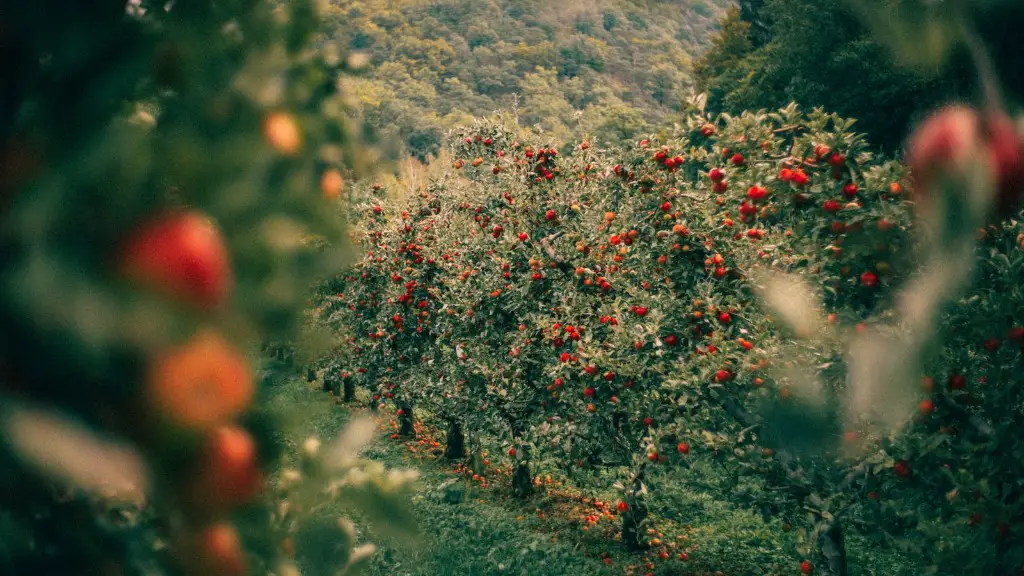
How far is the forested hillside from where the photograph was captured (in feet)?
4.89

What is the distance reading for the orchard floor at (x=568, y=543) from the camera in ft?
22.6

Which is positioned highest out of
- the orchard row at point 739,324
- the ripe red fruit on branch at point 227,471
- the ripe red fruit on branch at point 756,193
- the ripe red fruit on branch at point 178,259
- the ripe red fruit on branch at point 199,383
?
the ripe red fruit on branch at point 178,259

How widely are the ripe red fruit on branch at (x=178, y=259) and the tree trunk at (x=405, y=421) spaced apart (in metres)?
13.0

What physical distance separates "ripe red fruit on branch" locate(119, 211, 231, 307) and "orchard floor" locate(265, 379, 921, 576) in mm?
4775

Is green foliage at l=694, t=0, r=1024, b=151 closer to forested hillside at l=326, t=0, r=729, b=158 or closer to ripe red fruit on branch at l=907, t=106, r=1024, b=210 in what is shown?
ripe red fruit on branch at l=907, t=106, r=1024, b=210

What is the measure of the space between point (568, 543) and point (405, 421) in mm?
7235

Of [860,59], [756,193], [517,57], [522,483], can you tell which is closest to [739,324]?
[756,193]

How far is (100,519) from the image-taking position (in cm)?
96

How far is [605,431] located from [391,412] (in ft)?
34.8

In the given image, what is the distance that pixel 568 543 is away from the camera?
7855 mm

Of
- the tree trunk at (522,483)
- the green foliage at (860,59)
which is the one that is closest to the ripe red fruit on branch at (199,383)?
the green foliage at (860,59)

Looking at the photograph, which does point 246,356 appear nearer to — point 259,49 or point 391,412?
point 259,49

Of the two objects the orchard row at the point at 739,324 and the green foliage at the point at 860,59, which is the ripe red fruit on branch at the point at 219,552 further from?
the green foliage at the point at 860,59

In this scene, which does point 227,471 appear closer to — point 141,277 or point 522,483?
point 141,277
